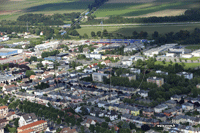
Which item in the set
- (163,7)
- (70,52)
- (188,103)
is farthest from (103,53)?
(163,7)

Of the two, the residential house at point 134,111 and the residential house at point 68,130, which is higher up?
the residential house at point 68,130

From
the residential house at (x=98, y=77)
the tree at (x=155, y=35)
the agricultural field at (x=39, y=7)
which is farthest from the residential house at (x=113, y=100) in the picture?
the agricultural field at (x=39, y=7)

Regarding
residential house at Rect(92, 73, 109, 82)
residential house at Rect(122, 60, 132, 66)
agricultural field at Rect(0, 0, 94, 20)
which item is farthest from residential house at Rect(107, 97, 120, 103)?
agricultural field at Rect(0, 0, 94, 20)

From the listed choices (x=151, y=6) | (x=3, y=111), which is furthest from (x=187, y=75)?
(x=151, y=6)

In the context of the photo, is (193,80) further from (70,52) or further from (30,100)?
(70,52)

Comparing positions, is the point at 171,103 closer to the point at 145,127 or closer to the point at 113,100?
the point at 113,100

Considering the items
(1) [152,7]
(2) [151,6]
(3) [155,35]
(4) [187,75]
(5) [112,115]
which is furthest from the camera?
(2) [151,6]

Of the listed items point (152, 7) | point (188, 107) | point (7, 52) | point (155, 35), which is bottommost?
point (188, 107)

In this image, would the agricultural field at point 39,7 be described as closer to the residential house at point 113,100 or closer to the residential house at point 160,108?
the residential house at point 113,100

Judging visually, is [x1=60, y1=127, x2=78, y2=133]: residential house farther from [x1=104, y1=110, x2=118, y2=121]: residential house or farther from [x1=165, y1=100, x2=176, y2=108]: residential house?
[x1=165, y1=100, x2=176, y2=108]: residential house
